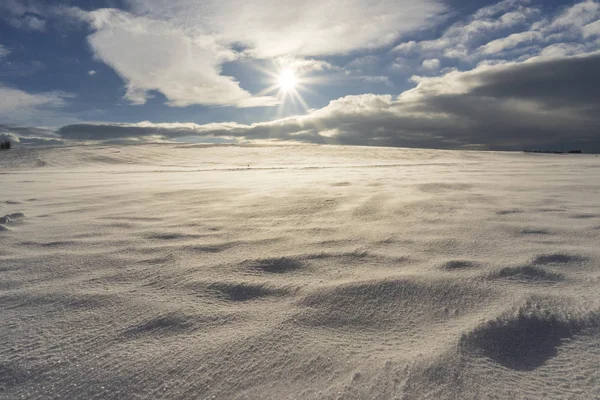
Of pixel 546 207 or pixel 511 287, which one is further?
pixel 546 207

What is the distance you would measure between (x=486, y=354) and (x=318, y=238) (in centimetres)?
119

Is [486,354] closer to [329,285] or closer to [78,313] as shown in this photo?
[329,285]

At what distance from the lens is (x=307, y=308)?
118 centimetres

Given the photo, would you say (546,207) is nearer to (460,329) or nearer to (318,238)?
(318,238)

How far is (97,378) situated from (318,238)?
1.33 metres

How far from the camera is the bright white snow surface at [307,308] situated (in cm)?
84

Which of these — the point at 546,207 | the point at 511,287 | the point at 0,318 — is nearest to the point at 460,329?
the point at 511,287

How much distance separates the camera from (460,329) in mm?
1027

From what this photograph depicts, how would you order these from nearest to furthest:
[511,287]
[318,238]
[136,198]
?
[511,287] < [318,238] < [136,198]

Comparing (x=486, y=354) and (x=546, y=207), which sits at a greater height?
(x=546, y=207)

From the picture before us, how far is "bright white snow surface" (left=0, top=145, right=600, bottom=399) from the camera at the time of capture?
84cm

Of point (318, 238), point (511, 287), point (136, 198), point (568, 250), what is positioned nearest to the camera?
point (511, 287)

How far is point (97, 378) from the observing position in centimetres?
87

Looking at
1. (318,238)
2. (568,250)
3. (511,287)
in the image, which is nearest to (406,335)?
(511,287)
